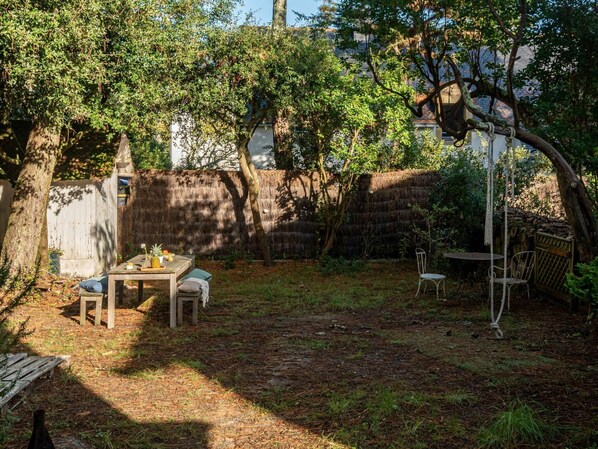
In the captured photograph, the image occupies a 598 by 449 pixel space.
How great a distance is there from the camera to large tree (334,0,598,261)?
8.77 metres

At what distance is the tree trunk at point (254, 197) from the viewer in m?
14.2

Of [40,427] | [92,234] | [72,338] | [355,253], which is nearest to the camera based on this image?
[40,427]

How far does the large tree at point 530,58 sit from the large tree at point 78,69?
269 cm

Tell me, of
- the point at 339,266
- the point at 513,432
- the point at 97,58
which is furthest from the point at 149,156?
the point at 513,432

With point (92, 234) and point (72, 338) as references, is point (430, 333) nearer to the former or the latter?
point (72, 338)

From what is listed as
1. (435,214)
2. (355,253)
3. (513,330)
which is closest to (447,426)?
(513,330)

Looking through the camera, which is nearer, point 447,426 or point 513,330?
point 447,426

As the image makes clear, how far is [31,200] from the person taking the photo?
10.9 metres

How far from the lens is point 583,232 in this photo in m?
8.73

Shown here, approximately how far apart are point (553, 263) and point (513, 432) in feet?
18.9

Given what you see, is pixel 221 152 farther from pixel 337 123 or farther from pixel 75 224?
pixel 75 224

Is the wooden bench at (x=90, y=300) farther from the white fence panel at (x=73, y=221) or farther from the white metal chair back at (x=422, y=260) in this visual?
the white metal chair back at (x=422, y=260)

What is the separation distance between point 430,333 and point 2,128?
866 centimetres

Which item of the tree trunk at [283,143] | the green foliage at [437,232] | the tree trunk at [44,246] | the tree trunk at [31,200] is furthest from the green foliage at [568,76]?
the tree trunk at [44,246]
